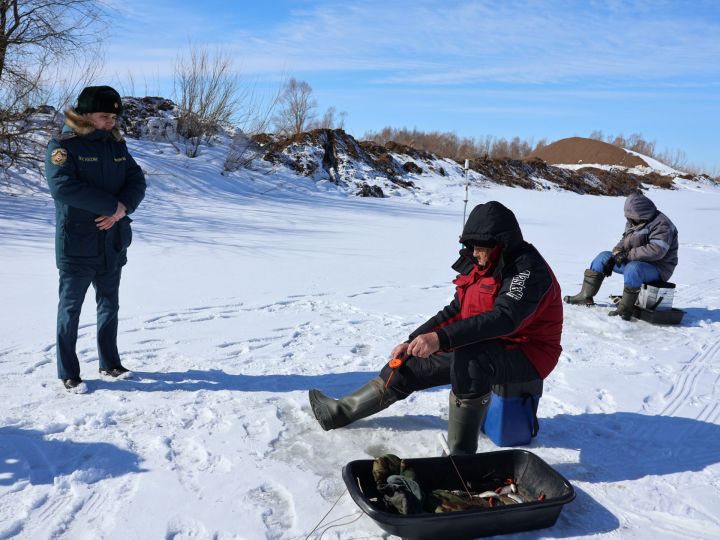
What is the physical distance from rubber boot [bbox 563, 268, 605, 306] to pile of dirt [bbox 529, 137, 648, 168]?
46.1 metres

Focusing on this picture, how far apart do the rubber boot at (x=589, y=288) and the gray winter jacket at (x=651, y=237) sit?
373 millimetres

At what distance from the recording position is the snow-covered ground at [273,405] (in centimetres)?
254

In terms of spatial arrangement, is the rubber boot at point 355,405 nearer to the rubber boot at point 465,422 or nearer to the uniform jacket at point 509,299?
the rubber boot at point 465,422

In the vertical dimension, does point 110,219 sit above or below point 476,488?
above

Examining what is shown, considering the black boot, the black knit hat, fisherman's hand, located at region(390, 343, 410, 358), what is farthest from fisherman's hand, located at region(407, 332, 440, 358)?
the black boot

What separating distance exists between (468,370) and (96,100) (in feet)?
8.10

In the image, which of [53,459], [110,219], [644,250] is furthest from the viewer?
[644,250]

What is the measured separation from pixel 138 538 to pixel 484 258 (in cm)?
197

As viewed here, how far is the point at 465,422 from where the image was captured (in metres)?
2.84

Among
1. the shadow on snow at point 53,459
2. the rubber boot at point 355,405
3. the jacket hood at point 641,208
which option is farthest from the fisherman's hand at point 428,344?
the jacket hood at point 641,208

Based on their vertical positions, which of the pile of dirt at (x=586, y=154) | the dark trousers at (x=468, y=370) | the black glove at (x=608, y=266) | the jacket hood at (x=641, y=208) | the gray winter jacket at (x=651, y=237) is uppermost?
the pile of dirt at (x=586, y=154)

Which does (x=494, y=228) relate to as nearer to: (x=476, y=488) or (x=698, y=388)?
(x=476, y=488)

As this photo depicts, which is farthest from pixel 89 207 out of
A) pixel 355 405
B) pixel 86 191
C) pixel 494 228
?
pixel 494 228

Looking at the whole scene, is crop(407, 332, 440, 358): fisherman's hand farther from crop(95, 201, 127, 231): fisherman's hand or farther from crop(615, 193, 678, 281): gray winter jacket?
crop(615, 193, 678, 281): gray winter jacket
